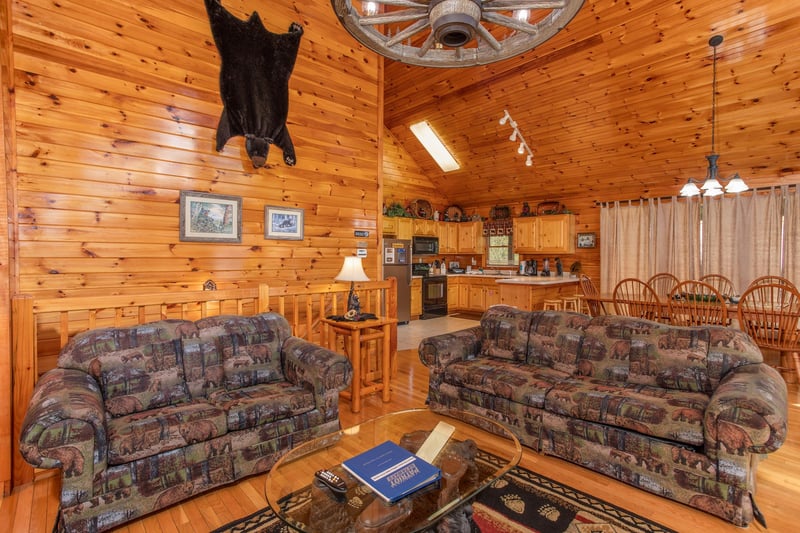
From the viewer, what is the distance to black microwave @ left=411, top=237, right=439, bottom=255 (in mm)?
7669

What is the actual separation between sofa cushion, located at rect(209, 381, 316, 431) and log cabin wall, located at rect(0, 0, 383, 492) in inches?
47.3

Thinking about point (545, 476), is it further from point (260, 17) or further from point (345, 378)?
point (260, 17)

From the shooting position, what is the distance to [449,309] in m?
8.33

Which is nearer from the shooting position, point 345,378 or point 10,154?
point 345,378

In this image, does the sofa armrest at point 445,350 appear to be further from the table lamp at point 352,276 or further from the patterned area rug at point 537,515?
the patterned area rug at point 537,515

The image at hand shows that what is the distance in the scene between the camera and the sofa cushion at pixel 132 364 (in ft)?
7.43

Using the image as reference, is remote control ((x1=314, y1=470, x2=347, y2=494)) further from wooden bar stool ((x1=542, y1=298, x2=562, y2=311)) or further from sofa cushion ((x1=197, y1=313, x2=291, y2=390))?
wooden bar stool ((x1=542, y1=298, x2=562, y2=311))

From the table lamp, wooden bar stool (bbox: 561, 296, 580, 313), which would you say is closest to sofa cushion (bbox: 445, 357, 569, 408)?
the table lamp

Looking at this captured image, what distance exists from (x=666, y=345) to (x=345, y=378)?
2.11 metres

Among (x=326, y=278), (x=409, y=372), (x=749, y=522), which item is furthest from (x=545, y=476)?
(x=326, y=278)

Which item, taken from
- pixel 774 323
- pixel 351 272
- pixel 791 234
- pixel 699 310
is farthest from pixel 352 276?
pixel 791 234

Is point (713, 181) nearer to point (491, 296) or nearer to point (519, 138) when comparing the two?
point (519, 138)

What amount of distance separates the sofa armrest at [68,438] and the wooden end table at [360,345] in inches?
70.3

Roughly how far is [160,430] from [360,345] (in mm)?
1813
